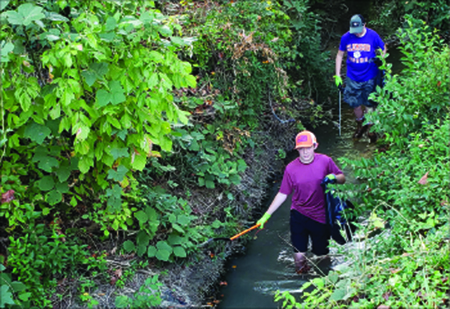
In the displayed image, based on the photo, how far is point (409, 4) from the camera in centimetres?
1088

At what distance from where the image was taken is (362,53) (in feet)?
26.5

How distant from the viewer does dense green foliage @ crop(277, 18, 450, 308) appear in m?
3.35

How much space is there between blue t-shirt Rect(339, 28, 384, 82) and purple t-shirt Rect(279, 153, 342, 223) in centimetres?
324

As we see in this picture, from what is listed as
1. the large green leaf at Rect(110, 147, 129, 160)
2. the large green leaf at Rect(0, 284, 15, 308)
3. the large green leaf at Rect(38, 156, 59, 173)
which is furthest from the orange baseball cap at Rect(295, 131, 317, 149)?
the large green leaf at Rect(0, 284, 15, 308)

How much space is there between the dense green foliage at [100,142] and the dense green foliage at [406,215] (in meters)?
1.99

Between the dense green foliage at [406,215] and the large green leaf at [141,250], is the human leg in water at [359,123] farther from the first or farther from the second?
the large green leaf at [141,250]

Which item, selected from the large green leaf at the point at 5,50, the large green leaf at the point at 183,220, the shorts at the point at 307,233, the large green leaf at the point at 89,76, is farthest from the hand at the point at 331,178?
the large green leaf at the point at 5,50

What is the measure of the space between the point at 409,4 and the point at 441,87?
21.0 feet

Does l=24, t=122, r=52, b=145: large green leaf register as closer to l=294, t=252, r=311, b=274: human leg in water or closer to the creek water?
the creek water

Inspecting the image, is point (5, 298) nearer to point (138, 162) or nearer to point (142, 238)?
point (138, 162)

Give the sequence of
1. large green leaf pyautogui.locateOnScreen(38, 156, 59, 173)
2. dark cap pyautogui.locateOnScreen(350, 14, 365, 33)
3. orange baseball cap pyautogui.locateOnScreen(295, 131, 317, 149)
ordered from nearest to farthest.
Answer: large green leaf pyautogui.locateOnScreen(38, 156, 59, 173) → orange baseball cap pyautogui.locateOnScreen(295, 131, 317, 149) → dark cap pyautogui.locateOnScreen(350, 14, 365, 33)

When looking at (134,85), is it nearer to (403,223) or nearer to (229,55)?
(403,223)

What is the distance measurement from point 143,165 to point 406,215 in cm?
243

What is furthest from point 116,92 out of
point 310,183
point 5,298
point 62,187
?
point 310,183
